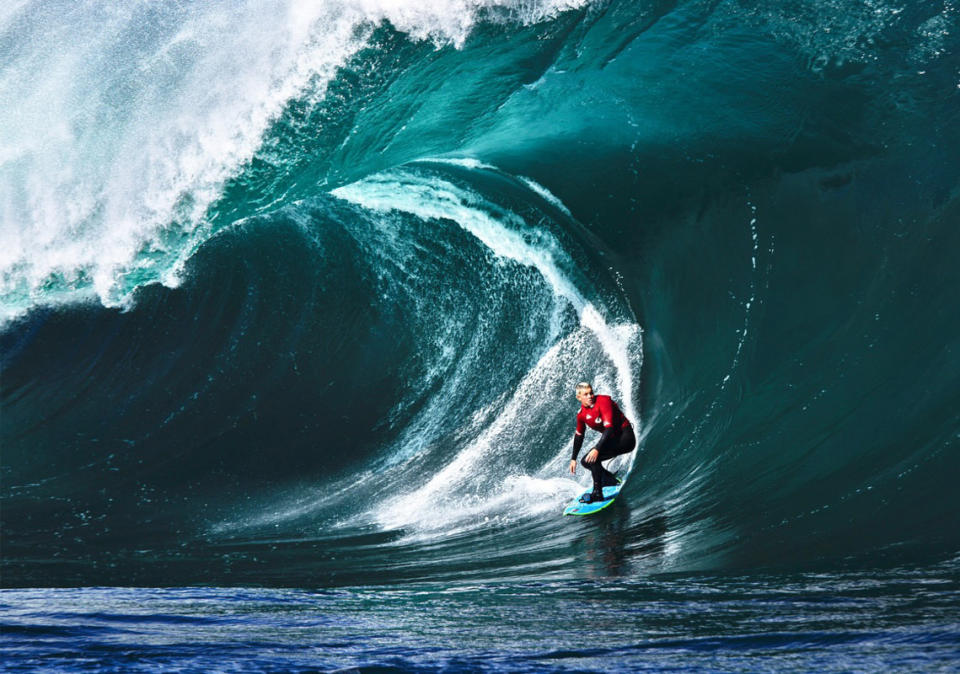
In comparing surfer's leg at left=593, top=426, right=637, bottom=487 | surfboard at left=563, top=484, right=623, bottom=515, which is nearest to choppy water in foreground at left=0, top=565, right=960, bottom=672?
surfboard at left=563, top=484, right=623, bottom=515

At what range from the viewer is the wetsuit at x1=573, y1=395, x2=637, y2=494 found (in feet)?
19.9

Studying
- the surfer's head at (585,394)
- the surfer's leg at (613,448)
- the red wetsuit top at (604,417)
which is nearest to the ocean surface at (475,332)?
the surfer's leg at (613,448)

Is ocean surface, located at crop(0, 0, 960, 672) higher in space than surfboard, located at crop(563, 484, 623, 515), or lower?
higher

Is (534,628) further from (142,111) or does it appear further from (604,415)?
(142,111)

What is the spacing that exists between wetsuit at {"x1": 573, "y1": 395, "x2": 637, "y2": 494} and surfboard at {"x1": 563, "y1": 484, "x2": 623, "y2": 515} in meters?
0.07

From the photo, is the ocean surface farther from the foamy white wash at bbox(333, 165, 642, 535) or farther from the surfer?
the surfer

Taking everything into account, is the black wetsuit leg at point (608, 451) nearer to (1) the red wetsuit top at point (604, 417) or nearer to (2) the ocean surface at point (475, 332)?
(1) the red wetsuit top at point (604, 417)

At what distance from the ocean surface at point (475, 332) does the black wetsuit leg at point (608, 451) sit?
0.28 metres

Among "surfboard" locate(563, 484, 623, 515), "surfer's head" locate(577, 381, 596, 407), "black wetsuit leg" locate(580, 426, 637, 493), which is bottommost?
"surfboard" locate(563, 484, 623, 515)

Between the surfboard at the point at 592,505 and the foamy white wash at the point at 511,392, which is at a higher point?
the foamy white wash at the point at 511,392

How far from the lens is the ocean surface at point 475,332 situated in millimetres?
4094

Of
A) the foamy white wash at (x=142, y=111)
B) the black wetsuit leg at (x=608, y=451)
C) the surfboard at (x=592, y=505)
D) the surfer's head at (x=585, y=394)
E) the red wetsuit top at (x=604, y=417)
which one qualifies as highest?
the foamy white wash at (x=142, y=111)

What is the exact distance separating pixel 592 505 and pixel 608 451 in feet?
1.36

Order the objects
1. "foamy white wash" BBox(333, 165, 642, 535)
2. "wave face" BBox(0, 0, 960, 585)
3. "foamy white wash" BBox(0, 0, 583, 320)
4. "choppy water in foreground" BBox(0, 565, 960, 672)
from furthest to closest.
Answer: "foamy white wash" BBox(0, 0, 583, 320) → "foamy white wash" BBox(333, 165, 642, 535) → "wave face" BBox(0, 0, 960, 585) → "choppy water in foreground" BBox(0, 565, 960, 672)
